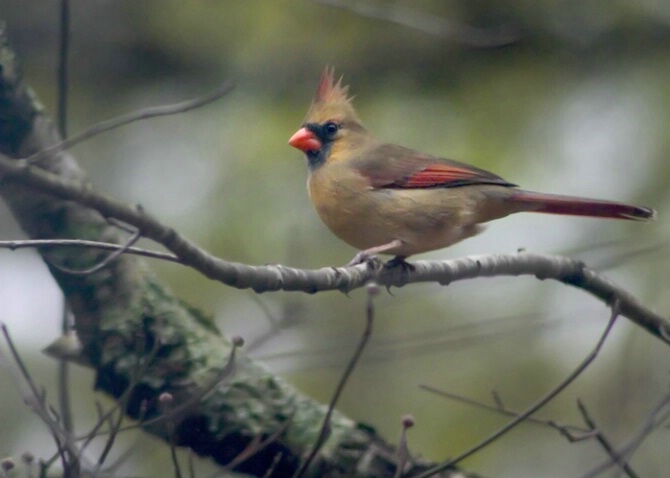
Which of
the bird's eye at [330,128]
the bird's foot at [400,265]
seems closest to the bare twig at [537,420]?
the bird's foot at [400,265]

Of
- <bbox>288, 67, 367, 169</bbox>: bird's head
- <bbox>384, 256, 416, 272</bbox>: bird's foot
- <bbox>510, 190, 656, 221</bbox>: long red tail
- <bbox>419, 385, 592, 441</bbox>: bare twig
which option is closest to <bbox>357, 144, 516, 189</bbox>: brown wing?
<bbox>510, 190, 656, 221</bbox>: long red tail

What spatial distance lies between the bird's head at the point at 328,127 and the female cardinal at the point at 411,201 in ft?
0.19

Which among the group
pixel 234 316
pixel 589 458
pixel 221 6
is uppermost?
pixel 221 6

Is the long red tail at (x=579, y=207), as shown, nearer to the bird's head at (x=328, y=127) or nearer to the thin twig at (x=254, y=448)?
the bird's head at (x=328, y=127)

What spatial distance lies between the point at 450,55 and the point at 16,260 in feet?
9.22

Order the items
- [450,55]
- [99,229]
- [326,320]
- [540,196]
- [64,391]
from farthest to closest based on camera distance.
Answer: [450,55] → [326,320] → [540,196] → [99,229] → [64,391]

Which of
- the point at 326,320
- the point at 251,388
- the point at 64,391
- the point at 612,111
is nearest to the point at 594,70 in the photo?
the point at 612,111

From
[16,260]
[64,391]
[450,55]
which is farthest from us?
[450,55]

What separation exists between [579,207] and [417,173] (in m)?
0.68

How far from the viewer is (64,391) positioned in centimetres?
276

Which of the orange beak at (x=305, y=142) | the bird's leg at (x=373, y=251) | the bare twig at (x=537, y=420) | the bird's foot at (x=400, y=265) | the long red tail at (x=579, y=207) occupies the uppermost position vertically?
the orange beak at (x=305, y=142)

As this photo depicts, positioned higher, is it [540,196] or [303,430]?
[540,196]

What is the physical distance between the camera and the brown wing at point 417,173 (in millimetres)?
4020

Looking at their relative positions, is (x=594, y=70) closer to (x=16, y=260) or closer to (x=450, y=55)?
(x=450, y=55)
